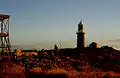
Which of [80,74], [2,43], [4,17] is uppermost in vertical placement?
[4,17]

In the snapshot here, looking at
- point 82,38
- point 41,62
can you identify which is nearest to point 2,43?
point 41,62

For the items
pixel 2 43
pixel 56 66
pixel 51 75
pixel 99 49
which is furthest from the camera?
pixel 99 49

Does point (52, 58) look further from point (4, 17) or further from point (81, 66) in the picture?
point (4, 17)

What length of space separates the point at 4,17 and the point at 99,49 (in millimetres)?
21502

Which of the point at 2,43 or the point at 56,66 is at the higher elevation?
the point at 2,43

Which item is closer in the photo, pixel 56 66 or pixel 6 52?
pixel 56 66

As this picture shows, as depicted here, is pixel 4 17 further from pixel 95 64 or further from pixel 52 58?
pixel 95 64

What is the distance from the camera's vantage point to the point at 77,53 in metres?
55.5

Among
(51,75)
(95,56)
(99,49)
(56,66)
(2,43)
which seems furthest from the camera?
(99,49)

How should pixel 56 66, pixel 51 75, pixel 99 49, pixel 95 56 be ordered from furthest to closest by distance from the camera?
1. pixel 99 49
2. pixel 95 56
3. pixel 56 66
4. pixel 51 75

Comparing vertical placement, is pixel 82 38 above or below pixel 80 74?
above

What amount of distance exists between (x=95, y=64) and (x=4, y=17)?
17511mm

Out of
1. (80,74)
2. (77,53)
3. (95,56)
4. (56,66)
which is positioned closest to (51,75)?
(80,74)

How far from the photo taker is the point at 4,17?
44094 millimetres
